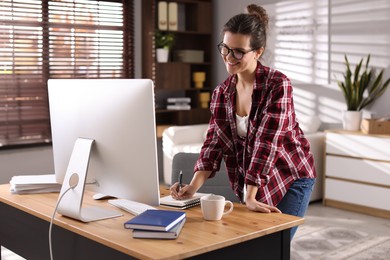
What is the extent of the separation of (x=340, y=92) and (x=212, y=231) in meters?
4.12

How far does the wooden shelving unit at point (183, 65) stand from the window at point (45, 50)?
0.96 ft

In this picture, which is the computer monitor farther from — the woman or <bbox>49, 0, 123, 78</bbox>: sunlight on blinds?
<bbox>49, 0, 123, 78</bbox>: sunlight on blinds

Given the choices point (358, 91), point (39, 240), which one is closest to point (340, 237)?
point (358, 91)

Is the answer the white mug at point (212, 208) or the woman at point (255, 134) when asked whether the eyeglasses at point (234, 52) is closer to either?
the woman at point (255, 134)

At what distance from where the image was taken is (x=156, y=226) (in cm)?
182

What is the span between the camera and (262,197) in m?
2.27

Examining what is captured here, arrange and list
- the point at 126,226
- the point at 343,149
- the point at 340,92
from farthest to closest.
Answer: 1. the point at 340,92
2. the point at 343,149
3. the point at 126,226

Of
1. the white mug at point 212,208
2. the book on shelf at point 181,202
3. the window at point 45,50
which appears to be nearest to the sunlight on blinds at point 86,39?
the window at point 45,50

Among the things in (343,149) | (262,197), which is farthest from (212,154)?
(343,149)

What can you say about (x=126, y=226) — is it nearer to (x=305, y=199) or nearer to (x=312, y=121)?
(x=305, y=199)

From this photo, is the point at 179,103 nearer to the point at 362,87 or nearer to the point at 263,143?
the point at 362,87

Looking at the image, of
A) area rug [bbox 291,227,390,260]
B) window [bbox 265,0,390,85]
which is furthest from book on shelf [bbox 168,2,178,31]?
area rug [bbox 291,227,390,260]

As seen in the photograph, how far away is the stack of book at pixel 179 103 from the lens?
6554 millimetres

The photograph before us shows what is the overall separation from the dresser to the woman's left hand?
3.00m
